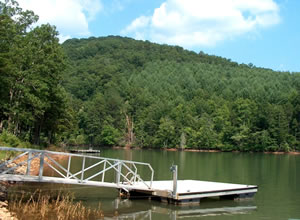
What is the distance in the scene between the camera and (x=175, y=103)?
116938mm

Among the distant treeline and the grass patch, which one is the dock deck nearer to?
the grass patch

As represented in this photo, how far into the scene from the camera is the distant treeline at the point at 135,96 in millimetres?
34812

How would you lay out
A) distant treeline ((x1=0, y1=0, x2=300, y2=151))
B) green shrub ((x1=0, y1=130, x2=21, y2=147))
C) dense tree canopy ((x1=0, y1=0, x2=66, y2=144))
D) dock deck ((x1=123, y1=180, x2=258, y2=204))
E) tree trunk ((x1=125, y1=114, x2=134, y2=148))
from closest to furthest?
dock deck ((x1=123, y1=180, x2=258, y2=204)) → green shrub ((x1=0, y1=130, x2=21, y2=147)) → dense tree canopy ((x1=0, y1=0, x2=66, y2=144)) → distant treeline ((x1=0, y1=0, x2=300, y2=151)) → tree trunk ((x1=125, y1=114, x2=134, y2=148))

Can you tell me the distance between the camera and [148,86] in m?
138

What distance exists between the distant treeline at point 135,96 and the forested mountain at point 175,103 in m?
0.30

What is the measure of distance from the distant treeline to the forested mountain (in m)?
0.30

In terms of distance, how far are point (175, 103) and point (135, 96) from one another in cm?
1386

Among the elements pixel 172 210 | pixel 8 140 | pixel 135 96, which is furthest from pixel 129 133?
pixel 172 210

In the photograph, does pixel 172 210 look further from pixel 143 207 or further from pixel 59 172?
pixel 59 172

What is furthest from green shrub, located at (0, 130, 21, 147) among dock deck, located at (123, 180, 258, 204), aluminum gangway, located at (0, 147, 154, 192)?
dock deck, located at (123, 180, 258, 204)

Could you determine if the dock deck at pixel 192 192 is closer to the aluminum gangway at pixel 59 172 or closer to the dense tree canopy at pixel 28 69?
the aluminum gangway at pixel 59 172

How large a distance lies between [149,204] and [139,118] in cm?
9460

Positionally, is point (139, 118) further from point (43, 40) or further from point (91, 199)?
point (91, 199)

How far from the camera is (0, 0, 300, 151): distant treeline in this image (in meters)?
34.8
